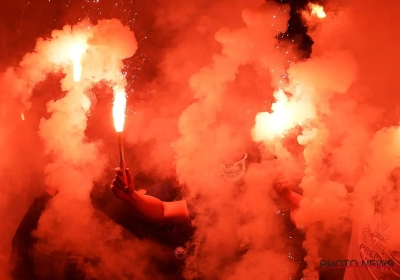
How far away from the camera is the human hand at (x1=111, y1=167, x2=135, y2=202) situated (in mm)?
2758

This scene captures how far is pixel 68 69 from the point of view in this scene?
11.7 feet

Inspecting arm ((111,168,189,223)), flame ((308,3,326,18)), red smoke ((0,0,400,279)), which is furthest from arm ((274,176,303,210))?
flame ((308,3,326,18))

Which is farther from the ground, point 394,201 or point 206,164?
point 206,164

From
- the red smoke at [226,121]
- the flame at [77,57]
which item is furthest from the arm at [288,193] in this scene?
the flame at [77,57]

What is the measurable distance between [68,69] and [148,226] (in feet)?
5.24

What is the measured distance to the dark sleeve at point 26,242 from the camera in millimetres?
3512

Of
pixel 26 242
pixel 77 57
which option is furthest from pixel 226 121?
pixel 26 242

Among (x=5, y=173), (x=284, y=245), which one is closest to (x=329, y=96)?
(x=284, y=245)

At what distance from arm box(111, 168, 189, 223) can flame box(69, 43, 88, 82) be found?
1.21m

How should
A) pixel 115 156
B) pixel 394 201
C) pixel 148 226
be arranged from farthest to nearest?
pixel 115 156 → pixel 148 226 → pixel 394 201

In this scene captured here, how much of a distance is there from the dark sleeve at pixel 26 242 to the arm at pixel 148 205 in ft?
3.23

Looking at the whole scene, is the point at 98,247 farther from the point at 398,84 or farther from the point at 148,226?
the point at 398,84

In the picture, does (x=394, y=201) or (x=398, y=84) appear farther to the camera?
(x=398, y=84)

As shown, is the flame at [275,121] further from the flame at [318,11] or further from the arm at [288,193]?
the flame at [318,11]
